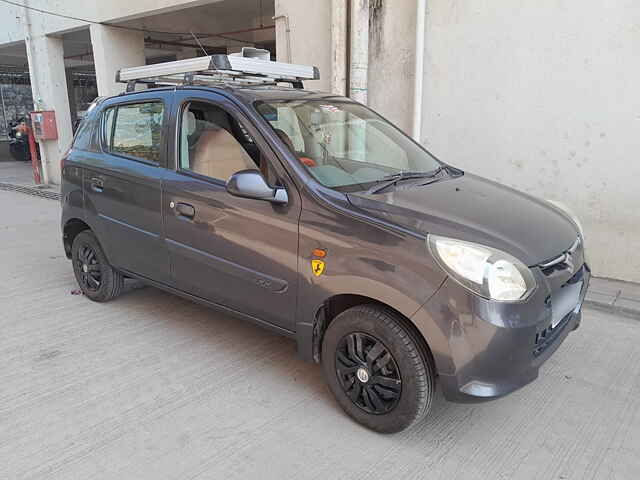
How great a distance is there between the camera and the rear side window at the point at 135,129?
3.65m

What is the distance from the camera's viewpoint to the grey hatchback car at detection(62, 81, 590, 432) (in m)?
2.38

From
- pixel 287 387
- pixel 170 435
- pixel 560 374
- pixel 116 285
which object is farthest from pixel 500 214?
pixel 116 285

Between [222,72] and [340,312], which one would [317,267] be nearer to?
[340,312]

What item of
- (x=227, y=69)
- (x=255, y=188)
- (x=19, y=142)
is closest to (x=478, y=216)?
(x=255, y=188)

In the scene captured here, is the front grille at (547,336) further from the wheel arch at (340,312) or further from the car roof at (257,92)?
the car roof at (257,92)

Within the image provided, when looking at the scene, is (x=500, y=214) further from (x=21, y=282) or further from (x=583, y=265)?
(x=21, y=282)

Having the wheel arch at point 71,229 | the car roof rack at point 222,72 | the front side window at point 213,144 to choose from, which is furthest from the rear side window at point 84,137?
the front side window at point 213,144

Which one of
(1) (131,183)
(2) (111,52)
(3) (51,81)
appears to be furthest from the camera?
(3) (51,81)

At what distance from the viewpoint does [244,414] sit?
2898mm

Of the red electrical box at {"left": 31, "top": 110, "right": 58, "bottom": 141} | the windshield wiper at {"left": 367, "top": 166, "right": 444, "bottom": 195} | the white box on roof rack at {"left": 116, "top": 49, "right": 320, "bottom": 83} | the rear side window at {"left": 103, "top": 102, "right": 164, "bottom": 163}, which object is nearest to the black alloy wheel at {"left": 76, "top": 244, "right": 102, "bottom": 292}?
the rear side window at {"left": 103, "top": 102, "right": 164, "bottom": 163}

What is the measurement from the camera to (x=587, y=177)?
484 centimetres

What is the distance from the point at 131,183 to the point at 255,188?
137 centimetres

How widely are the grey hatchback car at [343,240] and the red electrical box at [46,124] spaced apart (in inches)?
288

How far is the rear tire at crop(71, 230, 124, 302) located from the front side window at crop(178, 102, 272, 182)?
1.39 m
